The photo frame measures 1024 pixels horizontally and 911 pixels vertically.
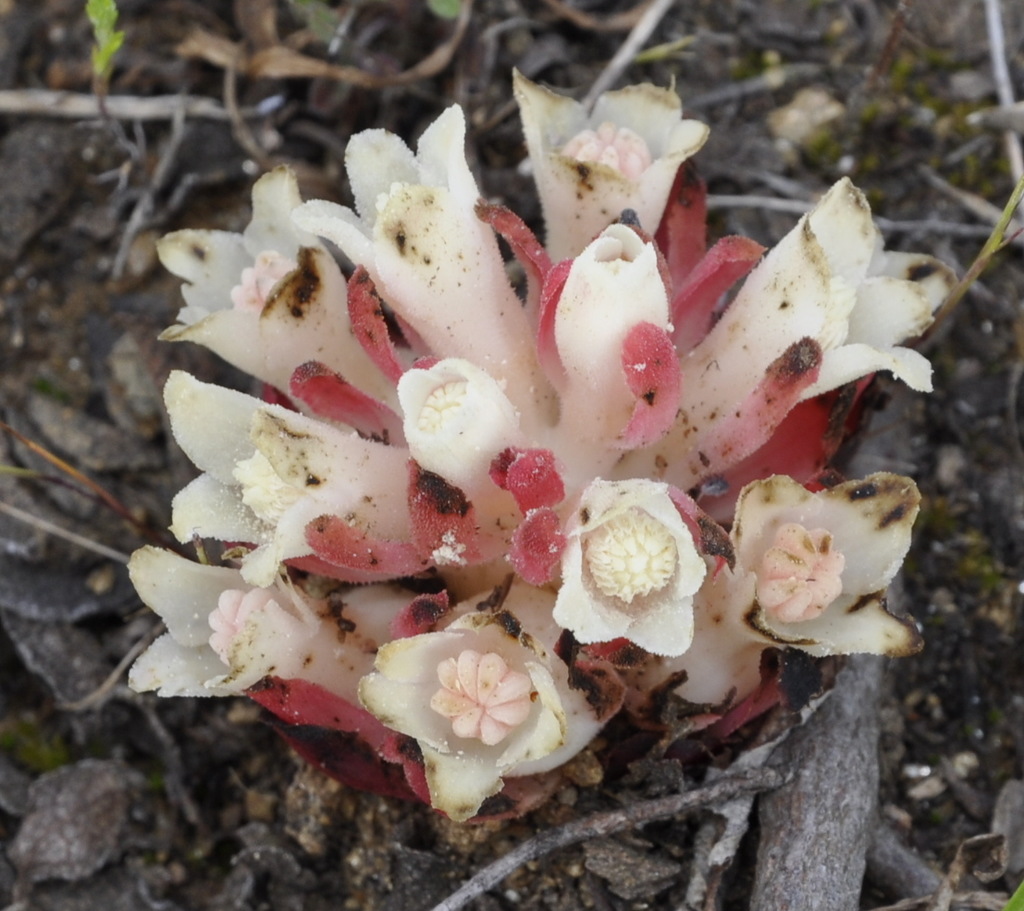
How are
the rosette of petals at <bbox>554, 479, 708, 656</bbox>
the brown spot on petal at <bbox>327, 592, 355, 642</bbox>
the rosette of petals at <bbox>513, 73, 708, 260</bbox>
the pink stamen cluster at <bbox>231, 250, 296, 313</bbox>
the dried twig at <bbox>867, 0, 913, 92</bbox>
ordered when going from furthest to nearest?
the dried twig at <bbox>867, 0, 913, 92</bbox> < the pink stamen cluster at <bbox>231, 250, 296, 313</bbox> < the rosette of petals at <bbox>513, 73, 708, 260</bbox> < the brown spot on petal at <bbox>327, 592, 355, 642</bbox> < the rosette of petals at <bbox>554, 479, 708, 656</bbox>

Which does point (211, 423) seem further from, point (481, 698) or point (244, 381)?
point (244, 381)

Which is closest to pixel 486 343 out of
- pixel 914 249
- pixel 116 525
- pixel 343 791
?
pixel 343 791

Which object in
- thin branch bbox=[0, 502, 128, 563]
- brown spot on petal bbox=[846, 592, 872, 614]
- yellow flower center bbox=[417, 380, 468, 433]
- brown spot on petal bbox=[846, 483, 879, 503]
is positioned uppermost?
yellow flower center bbox=[417, 380, 468, 433]

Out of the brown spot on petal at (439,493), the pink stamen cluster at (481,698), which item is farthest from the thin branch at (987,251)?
the pink stamen cluster at (481,698)

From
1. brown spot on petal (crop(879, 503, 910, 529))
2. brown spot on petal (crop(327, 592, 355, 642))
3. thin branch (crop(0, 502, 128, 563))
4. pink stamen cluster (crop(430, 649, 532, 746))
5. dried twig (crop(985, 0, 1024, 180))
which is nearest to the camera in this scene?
pink stamen cluster (crop(430, 649, 532, 746))

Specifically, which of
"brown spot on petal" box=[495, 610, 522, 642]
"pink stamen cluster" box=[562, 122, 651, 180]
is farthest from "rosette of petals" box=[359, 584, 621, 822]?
"pink stamen cluster" box=[562, 122, 651, 180]

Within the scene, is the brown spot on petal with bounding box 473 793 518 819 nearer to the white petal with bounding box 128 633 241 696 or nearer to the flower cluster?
the flower cluster

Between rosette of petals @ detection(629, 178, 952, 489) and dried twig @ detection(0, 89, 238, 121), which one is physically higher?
rosette of petals @ detection(629, 178, 952, 489)

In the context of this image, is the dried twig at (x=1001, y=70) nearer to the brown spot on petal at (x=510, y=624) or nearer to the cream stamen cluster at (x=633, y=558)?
the cream stamen cluster at (x=633, y=558)
